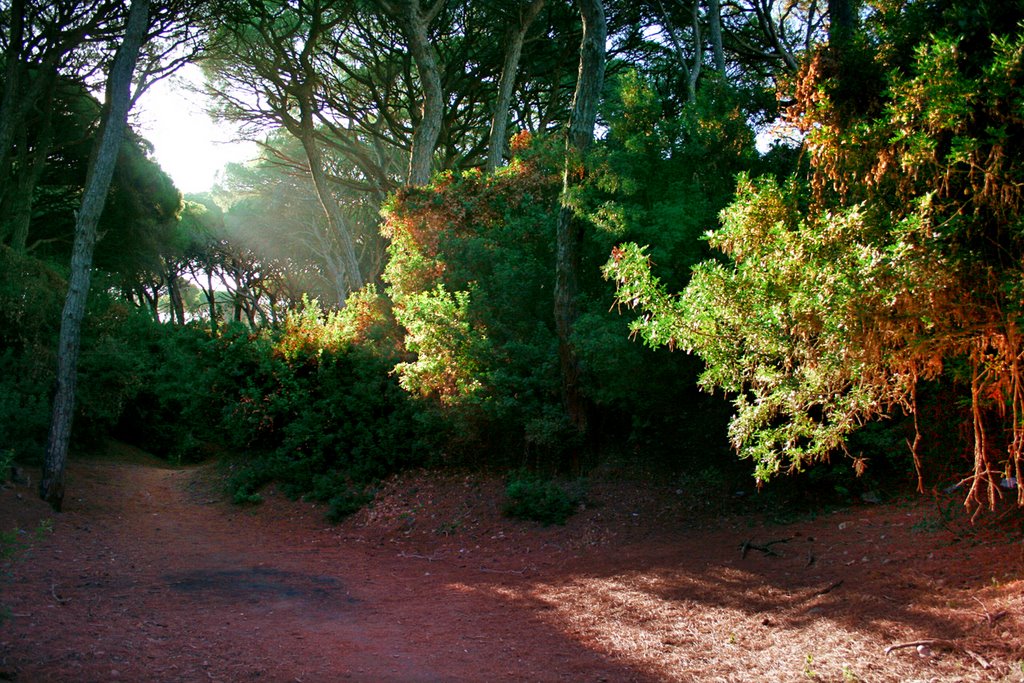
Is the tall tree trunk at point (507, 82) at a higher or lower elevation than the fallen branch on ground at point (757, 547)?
higher

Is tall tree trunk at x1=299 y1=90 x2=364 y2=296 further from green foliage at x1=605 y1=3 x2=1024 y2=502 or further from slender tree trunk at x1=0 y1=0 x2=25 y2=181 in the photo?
green foliage at x1=605 y1=3 x2=1024 y2=502

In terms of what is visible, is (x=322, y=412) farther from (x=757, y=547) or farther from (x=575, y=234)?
(x=757, y=547)

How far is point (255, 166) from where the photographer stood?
96.0ft

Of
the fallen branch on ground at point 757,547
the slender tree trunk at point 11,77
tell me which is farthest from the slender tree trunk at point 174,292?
the fallen branch on ground at point 757,547

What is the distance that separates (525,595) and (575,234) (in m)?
5.46

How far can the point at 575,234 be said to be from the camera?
36.4 feet

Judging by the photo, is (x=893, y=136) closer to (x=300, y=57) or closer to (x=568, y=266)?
(x=568, y=266)

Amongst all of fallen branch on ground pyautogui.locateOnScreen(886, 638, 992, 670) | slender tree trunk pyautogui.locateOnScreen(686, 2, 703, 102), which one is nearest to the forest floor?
fallen branch on ground pyautogui.locateOnScreen(886, 638, 992, 670)

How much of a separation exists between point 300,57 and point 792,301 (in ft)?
→ 56.2

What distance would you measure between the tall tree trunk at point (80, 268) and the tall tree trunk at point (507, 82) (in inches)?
281

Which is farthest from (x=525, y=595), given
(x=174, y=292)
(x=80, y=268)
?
(x=174, y=292)

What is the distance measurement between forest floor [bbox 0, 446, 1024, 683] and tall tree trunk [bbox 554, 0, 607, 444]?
1.35m

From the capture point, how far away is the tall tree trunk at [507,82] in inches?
642

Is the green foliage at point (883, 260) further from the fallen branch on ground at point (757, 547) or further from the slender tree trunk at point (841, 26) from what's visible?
the fallen branch on ground at point (757, 547)
